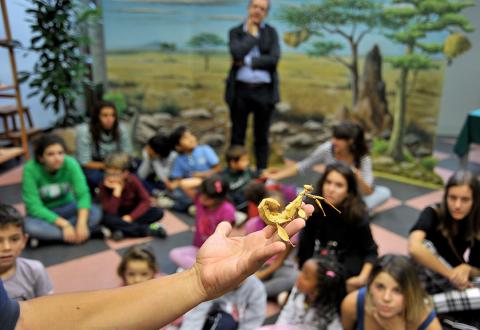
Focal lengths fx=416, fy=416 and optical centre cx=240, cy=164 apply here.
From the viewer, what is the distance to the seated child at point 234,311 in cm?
185

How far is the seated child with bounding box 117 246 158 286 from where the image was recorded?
1884 millimetres

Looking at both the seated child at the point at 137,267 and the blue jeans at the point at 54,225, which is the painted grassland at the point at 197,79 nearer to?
the blue jeans at the point at 54,225

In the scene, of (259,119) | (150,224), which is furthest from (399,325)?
(259,119)

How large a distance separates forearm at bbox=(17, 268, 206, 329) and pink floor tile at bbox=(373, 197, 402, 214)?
107 inches

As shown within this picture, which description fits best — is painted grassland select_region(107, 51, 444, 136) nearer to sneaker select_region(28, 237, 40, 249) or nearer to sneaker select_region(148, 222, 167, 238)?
sneaker select_region(148, 222, 167, 238)

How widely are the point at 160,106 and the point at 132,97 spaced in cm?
33

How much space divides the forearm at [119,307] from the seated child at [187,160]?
2.49 m

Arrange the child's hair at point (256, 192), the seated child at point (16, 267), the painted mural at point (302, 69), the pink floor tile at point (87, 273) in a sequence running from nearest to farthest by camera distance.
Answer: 1. the seated child at point (16, 267)
2. the pink floor tile at point (87, 273)
3. the child's hair at point (256, 192)
4. the painted mural at point (302, 69)

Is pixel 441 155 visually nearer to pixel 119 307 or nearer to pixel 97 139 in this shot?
pixel 97 139

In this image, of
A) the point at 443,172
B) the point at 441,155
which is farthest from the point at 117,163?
the point at 441,155

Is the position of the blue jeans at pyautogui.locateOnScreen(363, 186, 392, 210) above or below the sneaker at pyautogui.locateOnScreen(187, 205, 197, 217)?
above

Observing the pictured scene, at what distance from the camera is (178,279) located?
0.90 m

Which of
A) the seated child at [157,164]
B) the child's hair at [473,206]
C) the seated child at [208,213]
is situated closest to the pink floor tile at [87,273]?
the seated child at [208,213]

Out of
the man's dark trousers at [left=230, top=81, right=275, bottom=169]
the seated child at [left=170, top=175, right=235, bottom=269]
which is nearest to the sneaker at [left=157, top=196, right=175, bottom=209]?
the man's dark trousers at [left=230, top=81, right=275, bottom=169]
